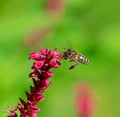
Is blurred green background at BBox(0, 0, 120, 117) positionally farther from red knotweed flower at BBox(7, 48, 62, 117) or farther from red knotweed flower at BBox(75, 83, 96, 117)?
red knotweed flower at BBox(7, 48, 62, 117)

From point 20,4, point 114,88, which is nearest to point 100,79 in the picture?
point 114,88

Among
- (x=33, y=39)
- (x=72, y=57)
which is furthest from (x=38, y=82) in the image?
(x=33, y=39)

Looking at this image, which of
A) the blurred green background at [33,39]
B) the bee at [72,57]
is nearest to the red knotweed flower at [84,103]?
the blurred green background at [33,39]

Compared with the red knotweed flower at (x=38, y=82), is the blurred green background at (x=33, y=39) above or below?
above

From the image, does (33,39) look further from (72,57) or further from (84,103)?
Answer: (72,57)

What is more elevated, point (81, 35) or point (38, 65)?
point (81, 35)

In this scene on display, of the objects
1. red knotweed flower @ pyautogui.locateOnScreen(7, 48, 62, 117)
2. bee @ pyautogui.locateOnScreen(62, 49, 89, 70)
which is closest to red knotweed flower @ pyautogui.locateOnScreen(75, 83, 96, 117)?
bee @ pyautogui.locateOnScreen(62, 49, 89, 70)

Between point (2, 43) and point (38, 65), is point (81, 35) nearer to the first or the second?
point (2, 43)

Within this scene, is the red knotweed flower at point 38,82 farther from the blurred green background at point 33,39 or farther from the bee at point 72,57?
the blurred green background at point 33,39

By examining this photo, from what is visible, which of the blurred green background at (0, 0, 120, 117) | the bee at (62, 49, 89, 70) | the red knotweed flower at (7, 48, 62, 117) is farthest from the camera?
the blurred green background at (0, 0, 120, 117)
